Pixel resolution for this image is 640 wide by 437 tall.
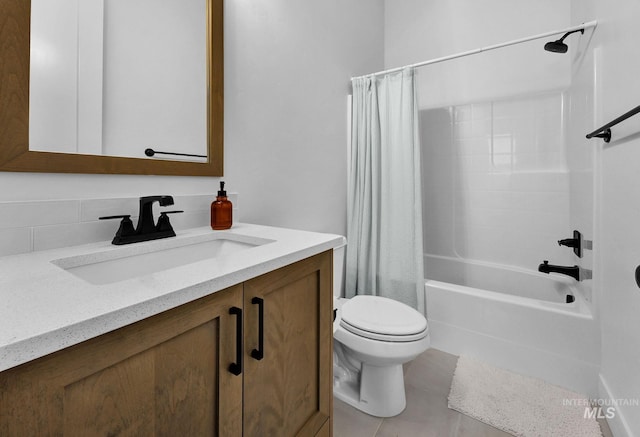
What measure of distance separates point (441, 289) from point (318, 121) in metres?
1.29

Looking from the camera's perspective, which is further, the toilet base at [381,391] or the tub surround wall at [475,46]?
the tub surround wall at [475,46]

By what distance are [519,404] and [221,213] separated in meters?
1.62

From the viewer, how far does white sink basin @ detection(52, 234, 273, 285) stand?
771mm

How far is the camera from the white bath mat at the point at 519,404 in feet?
4.20

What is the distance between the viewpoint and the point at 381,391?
1390 millimetres

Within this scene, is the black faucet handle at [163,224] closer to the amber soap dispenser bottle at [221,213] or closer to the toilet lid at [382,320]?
the amber soap dispenser bottle at [221,213]

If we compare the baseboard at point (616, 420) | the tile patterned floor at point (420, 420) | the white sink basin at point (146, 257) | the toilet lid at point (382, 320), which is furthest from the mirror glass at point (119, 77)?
the baseboard at point (616, 420)

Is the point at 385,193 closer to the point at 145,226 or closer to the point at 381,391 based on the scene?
the point at 381,391

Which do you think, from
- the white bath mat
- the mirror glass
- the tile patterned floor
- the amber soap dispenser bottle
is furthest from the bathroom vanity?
the white bath mat

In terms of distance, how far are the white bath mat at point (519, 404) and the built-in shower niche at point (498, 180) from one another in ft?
3.08

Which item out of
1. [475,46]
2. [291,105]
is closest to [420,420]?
[291,105]

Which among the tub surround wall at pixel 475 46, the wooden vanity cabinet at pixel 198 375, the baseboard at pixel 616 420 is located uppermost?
the tub surround wall at pixel 475 46

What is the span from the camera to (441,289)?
6.19 ft

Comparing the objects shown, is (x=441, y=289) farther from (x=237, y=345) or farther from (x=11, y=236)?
(x=11, y=236)
